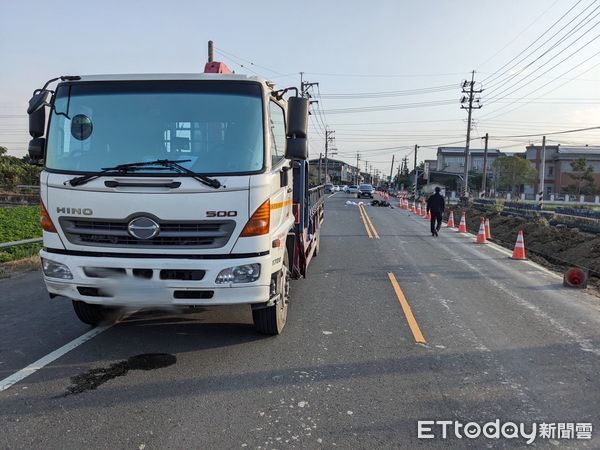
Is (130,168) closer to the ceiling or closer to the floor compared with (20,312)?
closer to the ceiling

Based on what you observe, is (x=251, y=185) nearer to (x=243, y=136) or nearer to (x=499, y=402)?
(x=243, y=136)

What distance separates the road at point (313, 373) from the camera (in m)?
3.64

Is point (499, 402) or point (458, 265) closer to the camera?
point (499, 402)

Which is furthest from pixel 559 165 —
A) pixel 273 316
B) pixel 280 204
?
pixel 273 316

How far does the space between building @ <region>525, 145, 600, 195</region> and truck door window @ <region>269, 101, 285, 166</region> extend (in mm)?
82573

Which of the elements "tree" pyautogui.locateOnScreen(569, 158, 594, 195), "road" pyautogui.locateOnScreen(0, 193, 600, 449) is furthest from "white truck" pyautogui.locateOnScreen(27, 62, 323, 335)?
"tree" pyautogui.locateOnScreen(569, 158, 594, 195)

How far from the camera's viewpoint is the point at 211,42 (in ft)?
81.0

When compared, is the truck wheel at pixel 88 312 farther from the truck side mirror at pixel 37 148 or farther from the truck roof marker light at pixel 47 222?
the truck side mirror at pixel 37 148

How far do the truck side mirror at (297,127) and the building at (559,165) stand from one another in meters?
83.0

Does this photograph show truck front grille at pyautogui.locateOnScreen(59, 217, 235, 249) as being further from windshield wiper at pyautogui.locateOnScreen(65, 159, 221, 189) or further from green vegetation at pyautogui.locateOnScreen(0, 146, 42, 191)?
green vegetation at pyautogui.locateOnScreen(0, 146, 42, 191)

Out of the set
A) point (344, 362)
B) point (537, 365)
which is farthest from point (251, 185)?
point (537, 365)

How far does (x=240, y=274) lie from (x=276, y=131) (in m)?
1.71

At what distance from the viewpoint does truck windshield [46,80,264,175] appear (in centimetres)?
491

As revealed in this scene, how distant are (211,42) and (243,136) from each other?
71.0ft
